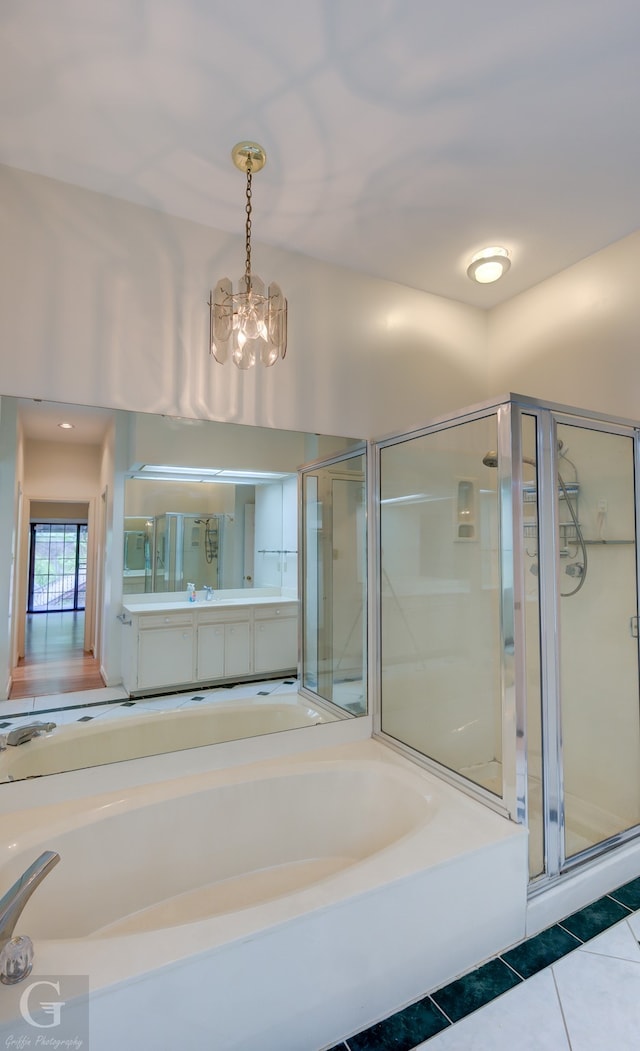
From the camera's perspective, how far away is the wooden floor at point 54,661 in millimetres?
1839

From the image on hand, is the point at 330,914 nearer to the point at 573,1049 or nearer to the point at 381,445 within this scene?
the point at 573,1049

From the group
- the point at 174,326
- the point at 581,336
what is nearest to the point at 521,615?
the point at 581,336

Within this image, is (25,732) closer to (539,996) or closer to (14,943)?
(14,943)

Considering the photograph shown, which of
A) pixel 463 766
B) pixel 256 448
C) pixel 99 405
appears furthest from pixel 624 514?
pixel 99 405

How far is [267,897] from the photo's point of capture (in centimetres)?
189

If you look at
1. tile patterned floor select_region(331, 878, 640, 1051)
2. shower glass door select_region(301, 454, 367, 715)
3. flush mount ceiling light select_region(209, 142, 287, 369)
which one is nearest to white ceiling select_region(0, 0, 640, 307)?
flush mount ceiling light select_region(209, 142, 287, 369)

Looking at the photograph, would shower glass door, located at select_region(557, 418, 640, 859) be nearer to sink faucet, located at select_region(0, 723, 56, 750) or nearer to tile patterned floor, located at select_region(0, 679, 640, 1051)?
tile patterned floor, located at select_region(0, 679, 640, 1051)

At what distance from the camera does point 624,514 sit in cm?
229

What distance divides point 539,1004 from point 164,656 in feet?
5.47

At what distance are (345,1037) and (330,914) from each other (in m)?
0.36

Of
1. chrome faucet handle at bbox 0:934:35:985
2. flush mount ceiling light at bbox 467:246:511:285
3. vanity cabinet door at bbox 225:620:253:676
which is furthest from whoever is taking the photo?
flush mount ceiling light at bbox 467:246:511:285

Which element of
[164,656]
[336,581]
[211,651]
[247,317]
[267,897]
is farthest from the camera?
[336,581]

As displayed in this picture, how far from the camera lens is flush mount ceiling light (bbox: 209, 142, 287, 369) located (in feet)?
5.78

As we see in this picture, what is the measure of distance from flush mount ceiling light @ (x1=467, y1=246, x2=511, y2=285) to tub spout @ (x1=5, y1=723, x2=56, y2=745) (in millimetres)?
2716
